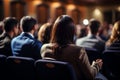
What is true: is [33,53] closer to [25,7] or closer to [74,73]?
[74,73]

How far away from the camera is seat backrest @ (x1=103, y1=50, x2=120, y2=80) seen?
11.3 ft

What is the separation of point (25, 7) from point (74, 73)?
34.7ft

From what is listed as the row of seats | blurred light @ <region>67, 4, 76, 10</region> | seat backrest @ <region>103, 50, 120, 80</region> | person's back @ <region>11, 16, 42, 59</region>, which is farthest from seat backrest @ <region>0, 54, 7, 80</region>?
blurred light @ <region>67, 4, 76, 10</region>

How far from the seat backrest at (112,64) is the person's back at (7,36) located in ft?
4.65

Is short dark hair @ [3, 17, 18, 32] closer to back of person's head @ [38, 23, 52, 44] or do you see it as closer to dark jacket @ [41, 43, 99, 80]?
back of person's head @ [38, 23, 52, 44]

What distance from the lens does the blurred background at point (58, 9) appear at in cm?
1215

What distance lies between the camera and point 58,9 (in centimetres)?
1530

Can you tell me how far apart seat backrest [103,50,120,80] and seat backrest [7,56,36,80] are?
3.82 ft

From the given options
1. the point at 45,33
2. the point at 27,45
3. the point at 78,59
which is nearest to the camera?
the point at 78,59

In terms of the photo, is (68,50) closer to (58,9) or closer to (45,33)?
(45,33)

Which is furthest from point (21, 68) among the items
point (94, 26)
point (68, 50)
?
point (94, 26)

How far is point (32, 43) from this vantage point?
10.8 ft

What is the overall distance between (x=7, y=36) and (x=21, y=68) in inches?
41.5

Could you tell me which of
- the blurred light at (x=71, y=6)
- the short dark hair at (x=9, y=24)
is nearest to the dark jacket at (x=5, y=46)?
the short dark hair at (x=9, y=24)
